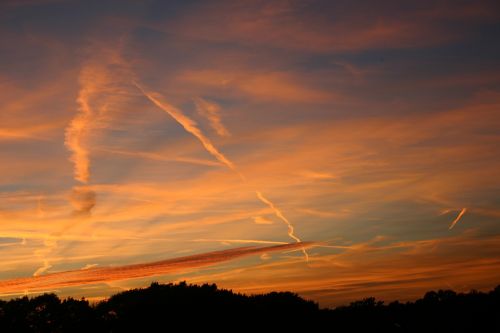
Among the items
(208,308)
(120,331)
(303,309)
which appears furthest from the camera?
(303,309)

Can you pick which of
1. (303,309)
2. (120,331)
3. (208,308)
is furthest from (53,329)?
(303,309)

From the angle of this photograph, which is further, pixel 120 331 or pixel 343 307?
pixel 343 307

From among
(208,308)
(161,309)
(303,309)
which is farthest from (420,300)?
(161,309)

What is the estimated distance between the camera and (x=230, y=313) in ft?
A: 217

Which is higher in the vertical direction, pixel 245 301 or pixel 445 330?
pixel 245 301

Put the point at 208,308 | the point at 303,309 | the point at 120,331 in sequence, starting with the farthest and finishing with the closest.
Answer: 1. the point at 303,309
2. the point at 208,308
3. the point at 120,331

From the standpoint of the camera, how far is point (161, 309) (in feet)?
206

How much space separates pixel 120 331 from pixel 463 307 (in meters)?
40.9

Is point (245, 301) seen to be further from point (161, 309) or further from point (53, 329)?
point (53, 329)

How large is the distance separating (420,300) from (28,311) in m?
46.7

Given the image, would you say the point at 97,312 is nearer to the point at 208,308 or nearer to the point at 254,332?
the point at 208,308

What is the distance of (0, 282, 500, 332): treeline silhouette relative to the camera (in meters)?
63.1

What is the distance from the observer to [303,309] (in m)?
70.8

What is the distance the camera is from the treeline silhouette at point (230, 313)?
63.1 meters
